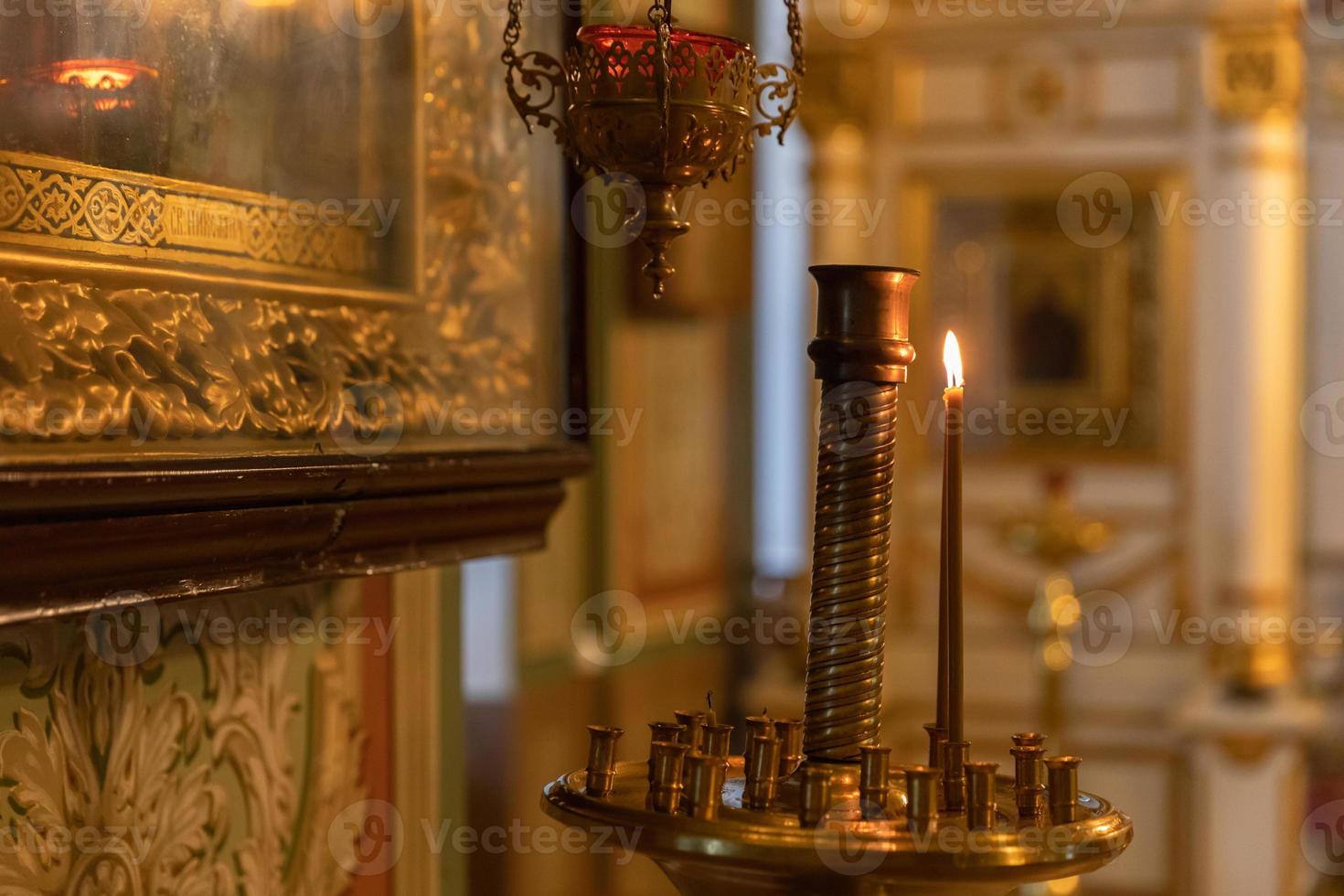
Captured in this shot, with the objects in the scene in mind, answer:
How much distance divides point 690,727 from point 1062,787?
207 mm

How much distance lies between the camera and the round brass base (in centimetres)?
78

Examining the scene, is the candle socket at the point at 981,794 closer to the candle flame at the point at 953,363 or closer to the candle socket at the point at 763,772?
the candle socket at the point at 763,772

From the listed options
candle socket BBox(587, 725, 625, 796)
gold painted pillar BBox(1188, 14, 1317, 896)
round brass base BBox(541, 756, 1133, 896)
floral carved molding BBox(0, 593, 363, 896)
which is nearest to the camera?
round brass base BBox(541, 756, 1133, 896)

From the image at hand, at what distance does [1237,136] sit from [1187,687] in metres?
1.34

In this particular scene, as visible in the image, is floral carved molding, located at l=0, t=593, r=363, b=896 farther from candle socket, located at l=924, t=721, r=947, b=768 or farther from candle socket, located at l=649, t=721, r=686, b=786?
candle socket, located at l=924, t=721, r=947, b=768

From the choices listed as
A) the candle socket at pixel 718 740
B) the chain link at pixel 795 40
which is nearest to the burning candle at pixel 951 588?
the candle socket at pixel 718 740

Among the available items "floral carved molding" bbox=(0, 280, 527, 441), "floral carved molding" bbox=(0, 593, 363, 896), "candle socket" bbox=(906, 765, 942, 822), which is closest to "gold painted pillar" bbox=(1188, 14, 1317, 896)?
Result: "floral carved molding" bbox=(0, 593, 363, 896)

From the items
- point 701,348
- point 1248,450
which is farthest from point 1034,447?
point 701,348

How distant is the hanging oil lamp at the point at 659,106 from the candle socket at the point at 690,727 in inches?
10.3

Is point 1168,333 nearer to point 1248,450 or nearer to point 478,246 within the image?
point 1248,450

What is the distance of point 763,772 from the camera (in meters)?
0.87

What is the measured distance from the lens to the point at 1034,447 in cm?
428

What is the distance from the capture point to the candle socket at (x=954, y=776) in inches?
34.4

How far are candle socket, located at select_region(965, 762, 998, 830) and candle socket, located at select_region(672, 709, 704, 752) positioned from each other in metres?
0.16
